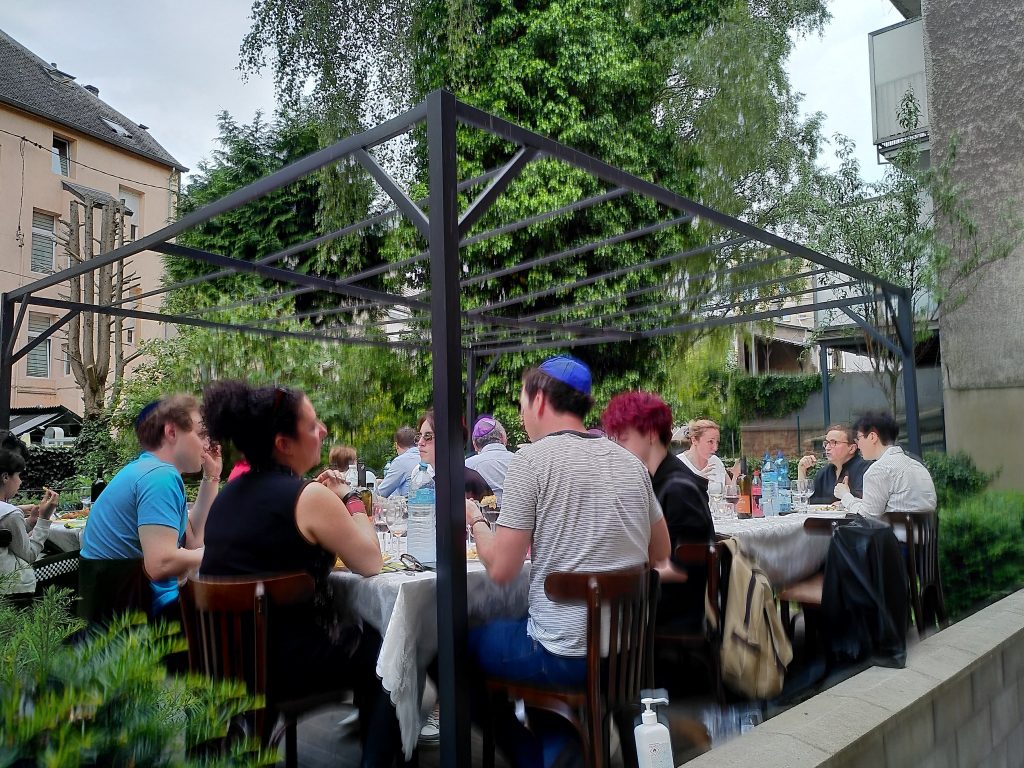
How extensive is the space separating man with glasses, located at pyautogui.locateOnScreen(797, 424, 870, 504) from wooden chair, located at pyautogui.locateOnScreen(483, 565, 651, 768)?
3562 mm

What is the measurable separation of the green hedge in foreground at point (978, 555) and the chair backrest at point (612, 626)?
2.98 m

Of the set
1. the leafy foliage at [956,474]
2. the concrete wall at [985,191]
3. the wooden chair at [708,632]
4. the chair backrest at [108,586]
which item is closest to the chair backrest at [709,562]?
the wooden chair at [708,632]

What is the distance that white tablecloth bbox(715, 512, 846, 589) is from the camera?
14.6 feet

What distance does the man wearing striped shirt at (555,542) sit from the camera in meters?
2.61

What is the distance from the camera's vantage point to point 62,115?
23.5 metres

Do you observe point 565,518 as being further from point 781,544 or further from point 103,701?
point 781,544

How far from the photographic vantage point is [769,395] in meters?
20.3

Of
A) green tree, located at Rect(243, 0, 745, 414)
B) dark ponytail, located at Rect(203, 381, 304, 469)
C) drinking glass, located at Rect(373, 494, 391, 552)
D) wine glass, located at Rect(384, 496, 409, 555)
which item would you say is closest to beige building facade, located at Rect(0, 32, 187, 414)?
green tree, located at Rect(243, 0, 745, 414)

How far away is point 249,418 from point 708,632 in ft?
6.82

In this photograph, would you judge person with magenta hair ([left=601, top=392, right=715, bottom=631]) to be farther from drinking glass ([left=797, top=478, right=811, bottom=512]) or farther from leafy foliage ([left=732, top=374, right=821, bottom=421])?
leafy foliage ([left=732, top=374, right=821, bottom=421])

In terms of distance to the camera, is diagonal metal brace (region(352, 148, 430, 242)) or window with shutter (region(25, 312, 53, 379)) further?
window with shutter (region(25, 312, 53, 379))

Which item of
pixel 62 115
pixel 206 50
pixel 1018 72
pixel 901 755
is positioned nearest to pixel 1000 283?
pixel 1018 72

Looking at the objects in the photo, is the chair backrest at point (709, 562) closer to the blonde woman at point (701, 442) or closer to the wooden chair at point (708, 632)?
the wooden chair at point (708, 632)

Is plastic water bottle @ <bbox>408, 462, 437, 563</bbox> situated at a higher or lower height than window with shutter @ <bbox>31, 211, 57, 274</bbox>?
lower
